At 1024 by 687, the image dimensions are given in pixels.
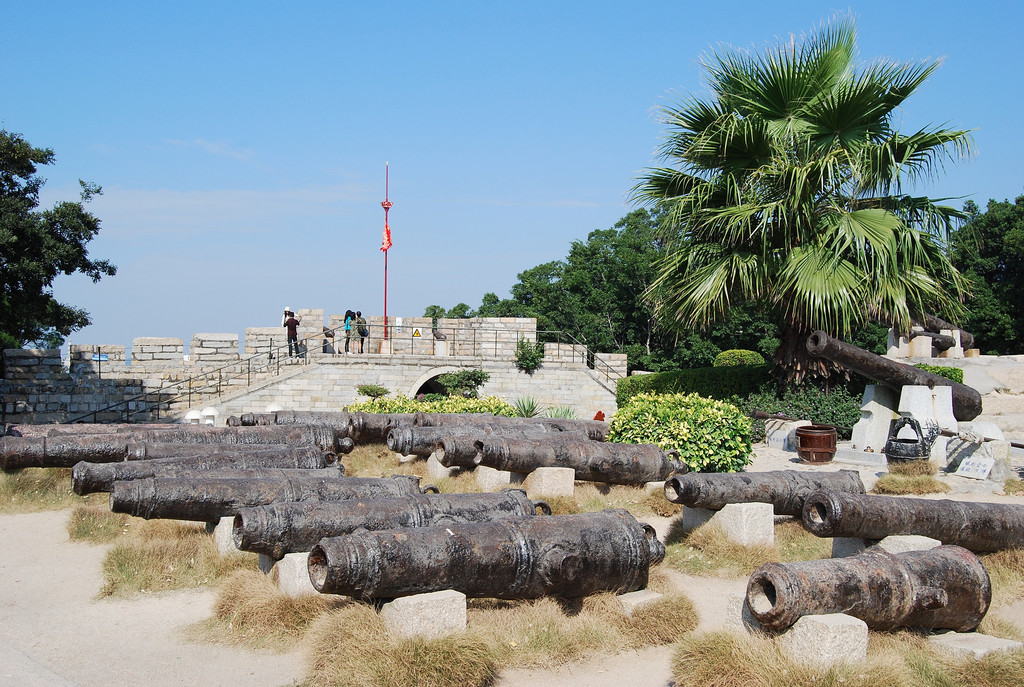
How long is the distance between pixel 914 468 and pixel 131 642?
31.7 feet

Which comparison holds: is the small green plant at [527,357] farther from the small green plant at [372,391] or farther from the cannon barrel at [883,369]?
the cannon barrel at [883,369]

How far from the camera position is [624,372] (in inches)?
1053

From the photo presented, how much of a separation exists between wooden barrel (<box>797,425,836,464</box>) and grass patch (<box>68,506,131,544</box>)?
9.41m

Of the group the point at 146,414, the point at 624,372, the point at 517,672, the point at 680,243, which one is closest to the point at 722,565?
the point at 517,672

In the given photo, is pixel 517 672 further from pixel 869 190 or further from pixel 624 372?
pixel 624 372

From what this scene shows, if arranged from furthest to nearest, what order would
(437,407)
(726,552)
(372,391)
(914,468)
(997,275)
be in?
1. (997,275)
2. (372,391)
3. (437,407)
4. (914,468)
5. (726,552)

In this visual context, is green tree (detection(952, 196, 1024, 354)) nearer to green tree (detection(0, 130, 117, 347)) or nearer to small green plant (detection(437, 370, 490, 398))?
small green plant (detection(437, 370, 490, 398))

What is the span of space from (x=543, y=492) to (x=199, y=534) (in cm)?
360

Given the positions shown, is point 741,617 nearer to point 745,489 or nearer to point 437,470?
point 745,489

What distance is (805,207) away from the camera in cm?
1498

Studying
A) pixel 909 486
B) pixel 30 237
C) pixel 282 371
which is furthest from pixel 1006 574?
pixel 282 371

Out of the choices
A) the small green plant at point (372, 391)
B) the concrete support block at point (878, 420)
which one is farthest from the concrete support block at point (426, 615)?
the small green plant at point (372, 391)

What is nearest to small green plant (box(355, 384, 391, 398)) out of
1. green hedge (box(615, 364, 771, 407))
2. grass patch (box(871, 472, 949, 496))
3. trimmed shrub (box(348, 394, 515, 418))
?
trimmed shrub (box(348, 394, 515, 418))

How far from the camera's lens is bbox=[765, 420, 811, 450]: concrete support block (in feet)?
48.1
